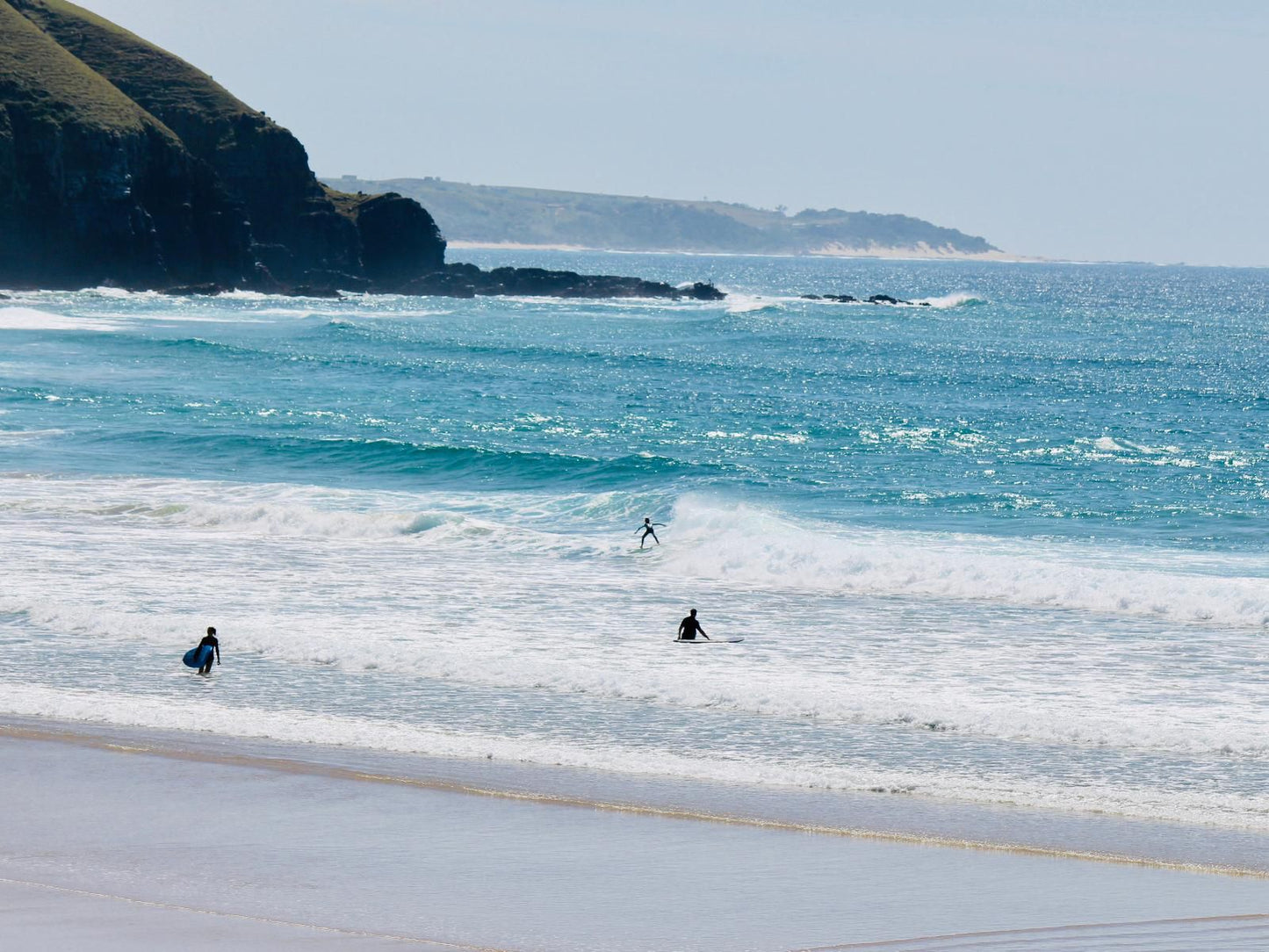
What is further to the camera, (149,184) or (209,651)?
(149,184)

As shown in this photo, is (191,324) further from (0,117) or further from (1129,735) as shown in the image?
(1129,735)

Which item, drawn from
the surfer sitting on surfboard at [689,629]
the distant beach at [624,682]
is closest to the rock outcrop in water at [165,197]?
the distant beach at [624,682]

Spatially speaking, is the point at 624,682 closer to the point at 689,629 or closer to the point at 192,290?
the point at 689,629

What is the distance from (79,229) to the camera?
110 metres

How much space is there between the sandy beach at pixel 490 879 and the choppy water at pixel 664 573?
6.03 feet

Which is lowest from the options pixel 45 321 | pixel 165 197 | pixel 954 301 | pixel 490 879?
pixel 490 879

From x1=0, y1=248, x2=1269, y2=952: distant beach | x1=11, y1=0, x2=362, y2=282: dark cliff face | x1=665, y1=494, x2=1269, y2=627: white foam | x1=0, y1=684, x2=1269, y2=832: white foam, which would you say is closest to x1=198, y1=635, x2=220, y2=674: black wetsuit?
x1=0, y1=248, x2=1269, y2=952: distant beach

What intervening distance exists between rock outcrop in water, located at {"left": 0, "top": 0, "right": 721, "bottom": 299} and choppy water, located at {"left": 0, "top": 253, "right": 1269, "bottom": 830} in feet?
163

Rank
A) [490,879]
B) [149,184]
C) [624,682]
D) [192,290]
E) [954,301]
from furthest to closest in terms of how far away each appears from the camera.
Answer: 1. [954,301]
2. [149,184]
3. [192,290]
4. [624,682]
5. [490,879]

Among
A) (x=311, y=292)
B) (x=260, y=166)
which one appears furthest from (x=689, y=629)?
(x=260, y=166)

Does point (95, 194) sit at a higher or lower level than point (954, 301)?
higher

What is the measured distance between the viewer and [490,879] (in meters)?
11.6

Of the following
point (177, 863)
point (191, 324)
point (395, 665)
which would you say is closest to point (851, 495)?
point (395, 665)

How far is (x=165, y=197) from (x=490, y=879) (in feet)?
371
